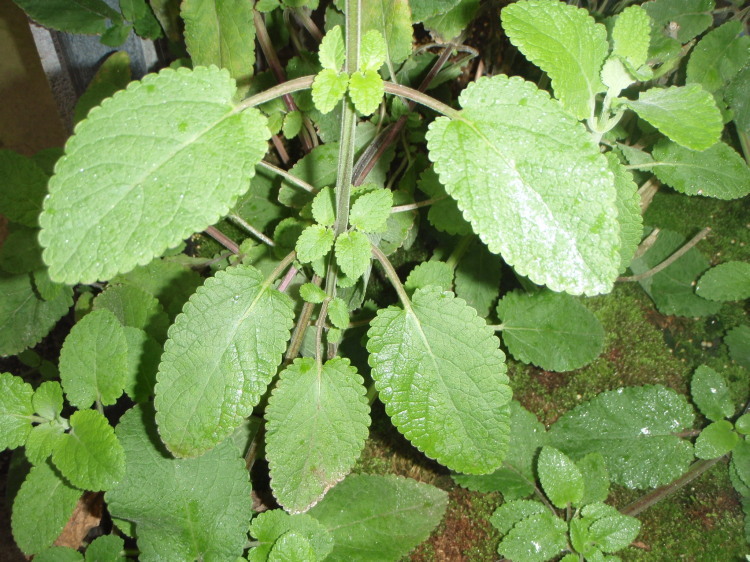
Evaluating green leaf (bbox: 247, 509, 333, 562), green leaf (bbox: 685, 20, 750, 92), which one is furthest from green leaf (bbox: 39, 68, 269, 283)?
green leaf (bbox: 685, 20, 750, 92)

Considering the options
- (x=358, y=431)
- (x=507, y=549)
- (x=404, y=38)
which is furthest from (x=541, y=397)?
(x=404, y=38)

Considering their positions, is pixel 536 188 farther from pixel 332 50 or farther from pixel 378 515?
pixel 378 515

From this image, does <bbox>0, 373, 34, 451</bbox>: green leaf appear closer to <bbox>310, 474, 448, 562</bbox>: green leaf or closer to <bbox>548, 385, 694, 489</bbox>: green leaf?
<bbox>310, 474, 448, 562</bbox>: green leaf

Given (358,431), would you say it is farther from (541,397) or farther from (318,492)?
(541,397)

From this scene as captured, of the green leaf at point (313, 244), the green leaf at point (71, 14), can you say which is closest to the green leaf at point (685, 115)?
the green leaf at point (313, 244)

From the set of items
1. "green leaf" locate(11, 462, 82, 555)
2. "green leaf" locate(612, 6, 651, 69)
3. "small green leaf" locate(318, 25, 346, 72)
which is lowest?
"green leaf" locate(11, 462, 82, 555)
